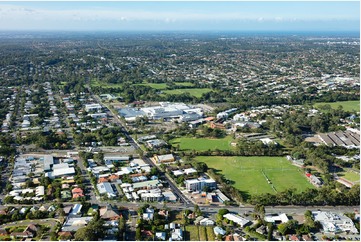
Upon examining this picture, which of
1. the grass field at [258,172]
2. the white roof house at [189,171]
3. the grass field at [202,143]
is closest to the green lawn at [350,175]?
the grass field at [258,172]

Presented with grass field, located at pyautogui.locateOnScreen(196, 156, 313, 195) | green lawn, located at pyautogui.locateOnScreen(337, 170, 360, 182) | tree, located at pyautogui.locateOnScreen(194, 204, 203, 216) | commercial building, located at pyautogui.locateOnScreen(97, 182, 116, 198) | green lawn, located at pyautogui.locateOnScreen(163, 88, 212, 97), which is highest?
tree, located at pyautogui.locateOnScreen(194, 204, 203, 216)

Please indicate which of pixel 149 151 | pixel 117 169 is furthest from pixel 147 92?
pixel 117 169

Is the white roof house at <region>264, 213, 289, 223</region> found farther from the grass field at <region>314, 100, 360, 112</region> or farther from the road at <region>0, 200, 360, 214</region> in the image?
the grass field at <region>314, 100, 360, 112</region>

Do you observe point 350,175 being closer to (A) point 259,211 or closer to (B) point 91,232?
(A) point 259,211

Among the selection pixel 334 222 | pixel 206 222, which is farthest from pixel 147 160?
pixel 334 222

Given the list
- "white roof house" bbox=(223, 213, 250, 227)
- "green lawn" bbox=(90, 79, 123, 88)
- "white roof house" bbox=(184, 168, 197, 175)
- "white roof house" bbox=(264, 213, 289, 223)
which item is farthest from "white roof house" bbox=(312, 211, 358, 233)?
"green lawn" bbox=(90, 79, 123, 88)

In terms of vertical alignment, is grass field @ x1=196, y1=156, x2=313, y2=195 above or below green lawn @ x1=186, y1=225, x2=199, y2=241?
below

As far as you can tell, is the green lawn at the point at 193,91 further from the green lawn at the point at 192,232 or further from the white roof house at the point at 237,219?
the green lawn at the point at 192,232
